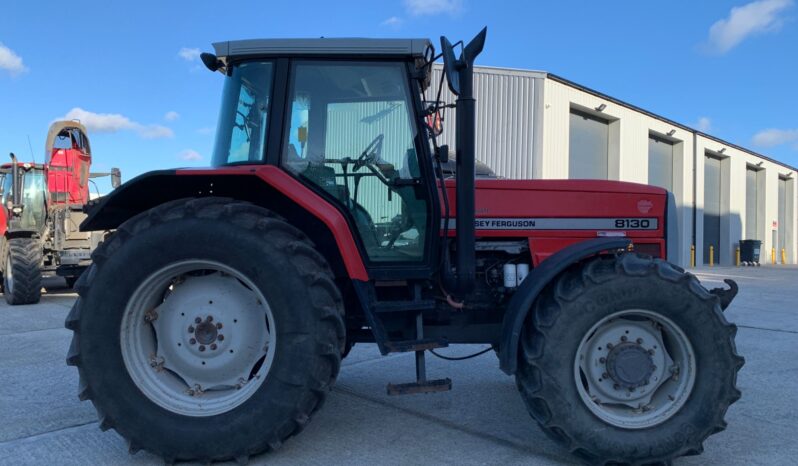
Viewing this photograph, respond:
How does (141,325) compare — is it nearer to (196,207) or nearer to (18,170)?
(196,207)

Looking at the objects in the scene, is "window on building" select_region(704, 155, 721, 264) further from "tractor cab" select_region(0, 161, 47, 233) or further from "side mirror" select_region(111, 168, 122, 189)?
"tractor cab" select_region(0, 161, 47, 233)

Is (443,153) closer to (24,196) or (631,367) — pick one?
(631,367)

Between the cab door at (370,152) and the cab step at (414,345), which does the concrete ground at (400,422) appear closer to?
the cab step at (414,345)

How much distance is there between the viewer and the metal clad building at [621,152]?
1577 centimetres

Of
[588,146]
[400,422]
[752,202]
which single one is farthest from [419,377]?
[752,202]

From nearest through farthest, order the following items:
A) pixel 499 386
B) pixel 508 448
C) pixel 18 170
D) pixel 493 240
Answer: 1. pixel 508 448
2. pixel 493 240
3. pixel 499 386
4. pixel 18 170

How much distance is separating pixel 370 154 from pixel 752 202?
3351 centimetres

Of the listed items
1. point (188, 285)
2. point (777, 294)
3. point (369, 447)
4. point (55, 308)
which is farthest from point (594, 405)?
point (777, 294)

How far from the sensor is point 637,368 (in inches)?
114

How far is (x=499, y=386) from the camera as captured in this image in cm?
436

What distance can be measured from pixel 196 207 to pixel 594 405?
90.3 inches

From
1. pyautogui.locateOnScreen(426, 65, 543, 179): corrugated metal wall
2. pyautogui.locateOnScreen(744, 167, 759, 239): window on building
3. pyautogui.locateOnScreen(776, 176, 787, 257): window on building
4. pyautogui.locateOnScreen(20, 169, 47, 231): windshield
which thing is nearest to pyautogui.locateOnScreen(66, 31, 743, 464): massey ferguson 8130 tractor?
pyautogui.locateOnScreen(20, 169, 47, 231): windshield

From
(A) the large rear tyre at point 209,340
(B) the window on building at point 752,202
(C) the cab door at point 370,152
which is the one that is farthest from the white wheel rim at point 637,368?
(B) the window on building at point 752,202

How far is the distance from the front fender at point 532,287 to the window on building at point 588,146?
603 inches
